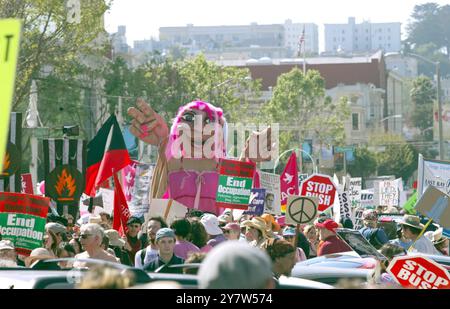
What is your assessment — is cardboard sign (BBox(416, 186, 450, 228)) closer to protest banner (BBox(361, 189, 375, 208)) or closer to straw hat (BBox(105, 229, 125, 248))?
straw hat (BBox(105, 229, 125, 248))

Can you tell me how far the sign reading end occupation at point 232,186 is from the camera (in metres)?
19.0

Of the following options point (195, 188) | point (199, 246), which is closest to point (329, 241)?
point (199, 246)

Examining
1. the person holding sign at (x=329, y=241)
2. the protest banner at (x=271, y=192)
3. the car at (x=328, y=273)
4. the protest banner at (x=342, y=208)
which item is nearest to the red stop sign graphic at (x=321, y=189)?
the protest banner at (x=271, y=192)

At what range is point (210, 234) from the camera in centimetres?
1411

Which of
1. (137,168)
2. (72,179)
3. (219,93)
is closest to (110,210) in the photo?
(137,168)

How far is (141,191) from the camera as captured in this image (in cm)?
2022

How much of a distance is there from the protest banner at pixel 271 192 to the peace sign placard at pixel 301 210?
19.7ft

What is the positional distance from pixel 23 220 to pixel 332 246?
316 centimetres

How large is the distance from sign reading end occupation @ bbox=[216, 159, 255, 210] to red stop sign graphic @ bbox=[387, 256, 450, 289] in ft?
32.7

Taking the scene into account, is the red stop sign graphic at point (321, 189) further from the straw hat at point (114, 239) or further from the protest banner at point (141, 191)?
the straw hat at point (114, 239)

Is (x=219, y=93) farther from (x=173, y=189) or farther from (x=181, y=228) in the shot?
(x=181, y=228)

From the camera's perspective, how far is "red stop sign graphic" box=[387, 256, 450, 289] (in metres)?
8.89

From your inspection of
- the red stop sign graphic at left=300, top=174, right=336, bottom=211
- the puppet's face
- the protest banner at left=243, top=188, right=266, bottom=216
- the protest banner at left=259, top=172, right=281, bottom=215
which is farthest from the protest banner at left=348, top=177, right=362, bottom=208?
the puppet's face
